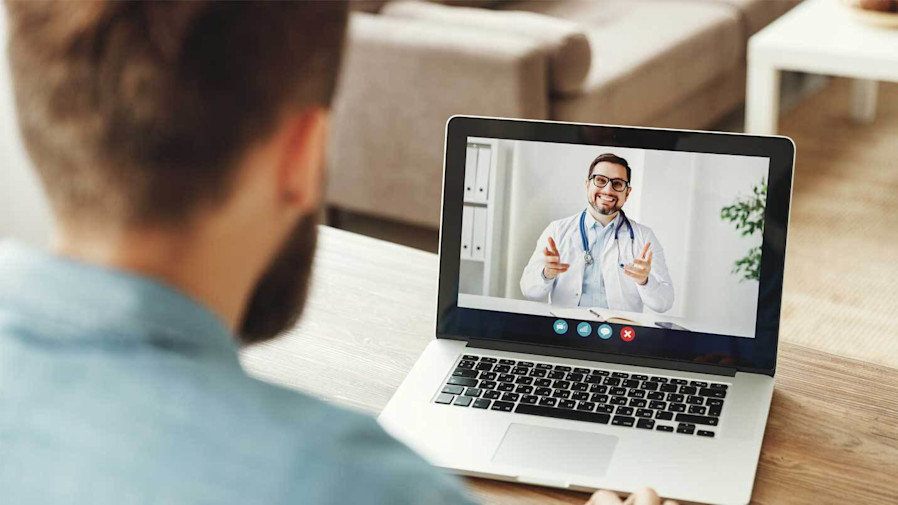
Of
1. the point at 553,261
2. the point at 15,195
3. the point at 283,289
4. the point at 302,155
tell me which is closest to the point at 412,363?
the point at 553,261

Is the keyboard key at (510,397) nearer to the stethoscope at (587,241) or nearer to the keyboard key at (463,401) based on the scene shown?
the keyboard key at (463,401)

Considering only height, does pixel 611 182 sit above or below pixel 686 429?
above

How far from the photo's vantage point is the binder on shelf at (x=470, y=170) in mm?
1111

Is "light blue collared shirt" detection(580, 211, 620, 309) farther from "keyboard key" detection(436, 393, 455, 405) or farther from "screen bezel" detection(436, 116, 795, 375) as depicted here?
"keyboard key" detection(436, 393, 455, 405)

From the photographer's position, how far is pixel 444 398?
39.8 inches

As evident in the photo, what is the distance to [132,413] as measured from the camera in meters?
0.47

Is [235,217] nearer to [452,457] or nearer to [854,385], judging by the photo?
[452,457]

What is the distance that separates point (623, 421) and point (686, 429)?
57 millimetres

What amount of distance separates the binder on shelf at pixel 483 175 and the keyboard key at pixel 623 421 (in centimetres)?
28

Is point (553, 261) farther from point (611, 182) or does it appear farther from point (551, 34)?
point (551, 34)

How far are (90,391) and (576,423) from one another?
58 centimetres

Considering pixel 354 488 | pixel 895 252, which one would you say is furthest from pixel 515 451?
pixel 895 252

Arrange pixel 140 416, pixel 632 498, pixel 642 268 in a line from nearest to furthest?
pixel 140 416, pixel 632 498, pixel 642 268

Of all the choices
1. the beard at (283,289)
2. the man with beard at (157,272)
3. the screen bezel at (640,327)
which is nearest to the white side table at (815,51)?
the screen bezel at (640,327)
